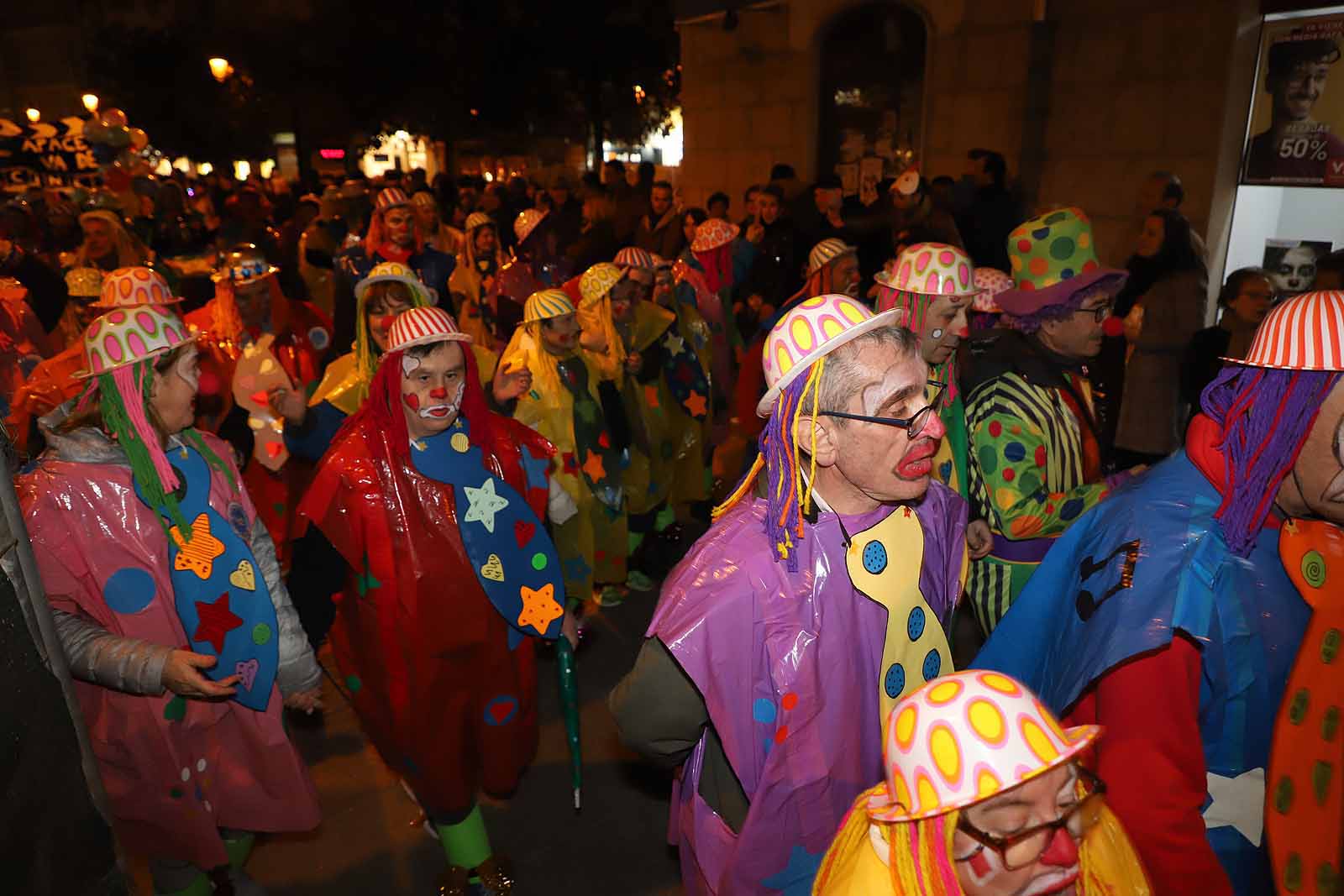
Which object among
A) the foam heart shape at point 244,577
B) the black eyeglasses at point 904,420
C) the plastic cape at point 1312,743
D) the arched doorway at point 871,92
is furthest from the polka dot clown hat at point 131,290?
the arched doorway at point 871,92

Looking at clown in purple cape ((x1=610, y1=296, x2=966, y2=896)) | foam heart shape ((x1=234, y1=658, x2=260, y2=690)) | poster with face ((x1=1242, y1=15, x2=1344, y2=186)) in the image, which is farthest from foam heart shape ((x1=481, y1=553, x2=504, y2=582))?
poster with face ((x1=1242, y1=15, x2=1344, y2=186))

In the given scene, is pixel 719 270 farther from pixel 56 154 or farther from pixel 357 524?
pixel 56 154

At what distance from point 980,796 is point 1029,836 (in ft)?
0.50

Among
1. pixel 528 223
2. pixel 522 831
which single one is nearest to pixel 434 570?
pixel 522 831

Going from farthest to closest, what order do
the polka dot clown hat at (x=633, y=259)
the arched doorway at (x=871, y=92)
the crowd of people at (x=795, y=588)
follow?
1. the arched doorway at (x=871, y=92)
2. the polka dot clown hat at (x=633, y=259)
3. the crowd of people at (x=795, y=588)

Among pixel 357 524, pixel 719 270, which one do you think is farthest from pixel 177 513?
pixel 719 270

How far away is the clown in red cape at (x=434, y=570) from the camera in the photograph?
10.0ft

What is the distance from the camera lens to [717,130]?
626 inches

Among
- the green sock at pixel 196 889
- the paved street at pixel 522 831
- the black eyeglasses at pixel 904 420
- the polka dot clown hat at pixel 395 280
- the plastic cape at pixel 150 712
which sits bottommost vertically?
the paved street at pixel 522 831

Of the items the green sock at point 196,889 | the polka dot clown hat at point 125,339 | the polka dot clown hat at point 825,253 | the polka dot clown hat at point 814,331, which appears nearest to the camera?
the polka dot clown hat at point 814,331

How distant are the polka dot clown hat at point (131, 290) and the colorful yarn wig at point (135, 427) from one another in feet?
8.13

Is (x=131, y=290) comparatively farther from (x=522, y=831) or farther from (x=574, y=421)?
(x=522, y=831)

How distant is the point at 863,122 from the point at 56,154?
11970mm

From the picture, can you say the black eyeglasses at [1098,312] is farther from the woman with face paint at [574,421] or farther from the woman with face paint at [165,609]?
the woman with face paint at [165,609]
